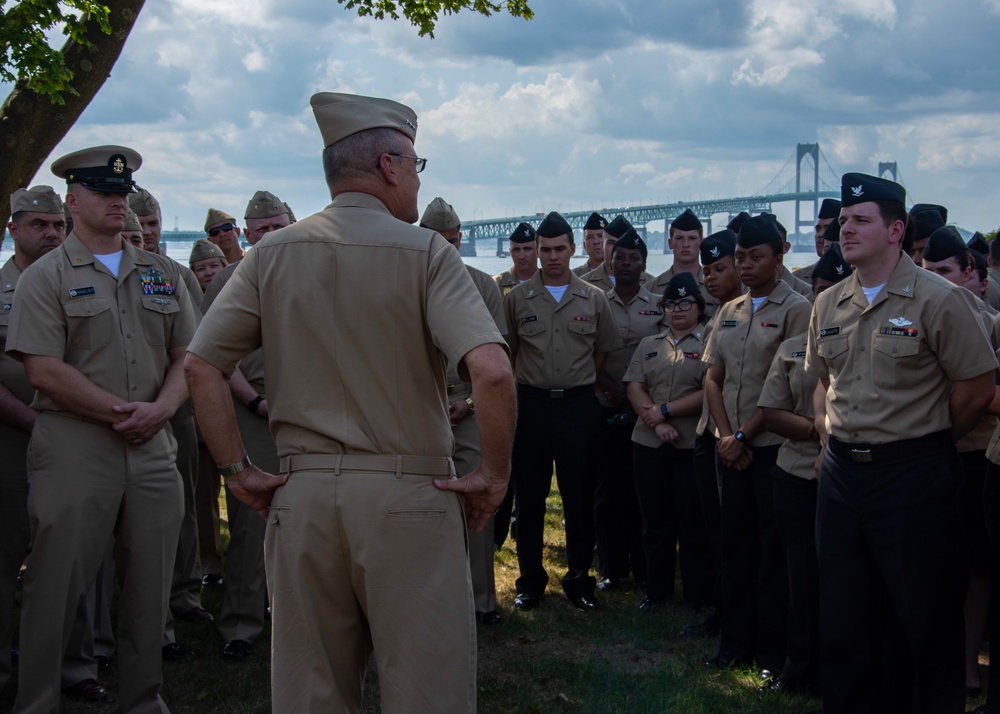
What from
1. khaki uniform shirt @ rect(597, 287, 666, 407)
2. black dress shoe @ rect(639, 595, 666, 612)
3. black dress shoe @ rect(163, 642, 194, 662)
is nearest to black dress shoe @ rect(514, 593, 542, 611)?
black dress shoe @ rect(639, 595, 666, 612)

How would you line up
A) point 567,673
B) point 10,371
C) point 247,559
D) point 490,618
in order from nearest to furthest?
1. point 10,371
2. point 567,673
3. point 247,559
4. point 490,618

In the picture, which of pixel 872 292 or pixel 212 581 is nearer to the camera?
pixel 872 292

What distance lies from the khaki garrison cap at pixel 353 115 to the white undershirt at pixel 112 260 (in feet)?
5.52

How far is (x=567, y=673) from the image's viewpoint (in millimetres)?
5055

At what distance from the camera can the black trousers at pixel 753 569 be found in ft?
16.4

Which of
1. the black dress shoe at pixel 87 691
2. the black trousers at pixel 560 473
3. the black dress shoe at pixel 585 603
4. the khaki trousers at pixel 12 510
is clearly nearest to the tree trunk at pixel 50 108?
the khaki trousers at pixel 12 510

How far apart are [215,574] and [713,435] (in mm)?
3553

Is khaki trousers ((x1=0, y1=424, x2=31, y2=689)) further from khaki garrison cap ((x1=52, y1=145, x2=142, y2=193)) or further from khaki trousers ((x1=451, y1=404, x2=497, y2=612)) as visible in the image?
khaki trousers ((x1=451, y1=404, x2=497, y2=612))

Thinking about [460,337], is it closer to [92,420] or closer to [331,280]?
[331,280]

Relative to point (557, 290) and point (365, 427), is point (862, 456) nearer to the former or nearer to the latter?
point (365, 427)

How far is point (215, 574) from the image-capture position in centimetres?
688

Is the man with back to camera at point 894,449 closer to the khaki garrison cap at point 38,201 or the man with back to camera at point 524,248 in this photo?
the man with back to camera at point 524,248

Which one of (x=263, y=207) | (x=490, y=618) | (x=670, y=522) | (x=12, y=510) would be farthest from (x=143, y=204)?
(x=670, y=522)

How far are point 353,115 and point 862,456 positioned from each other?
2343 mm
